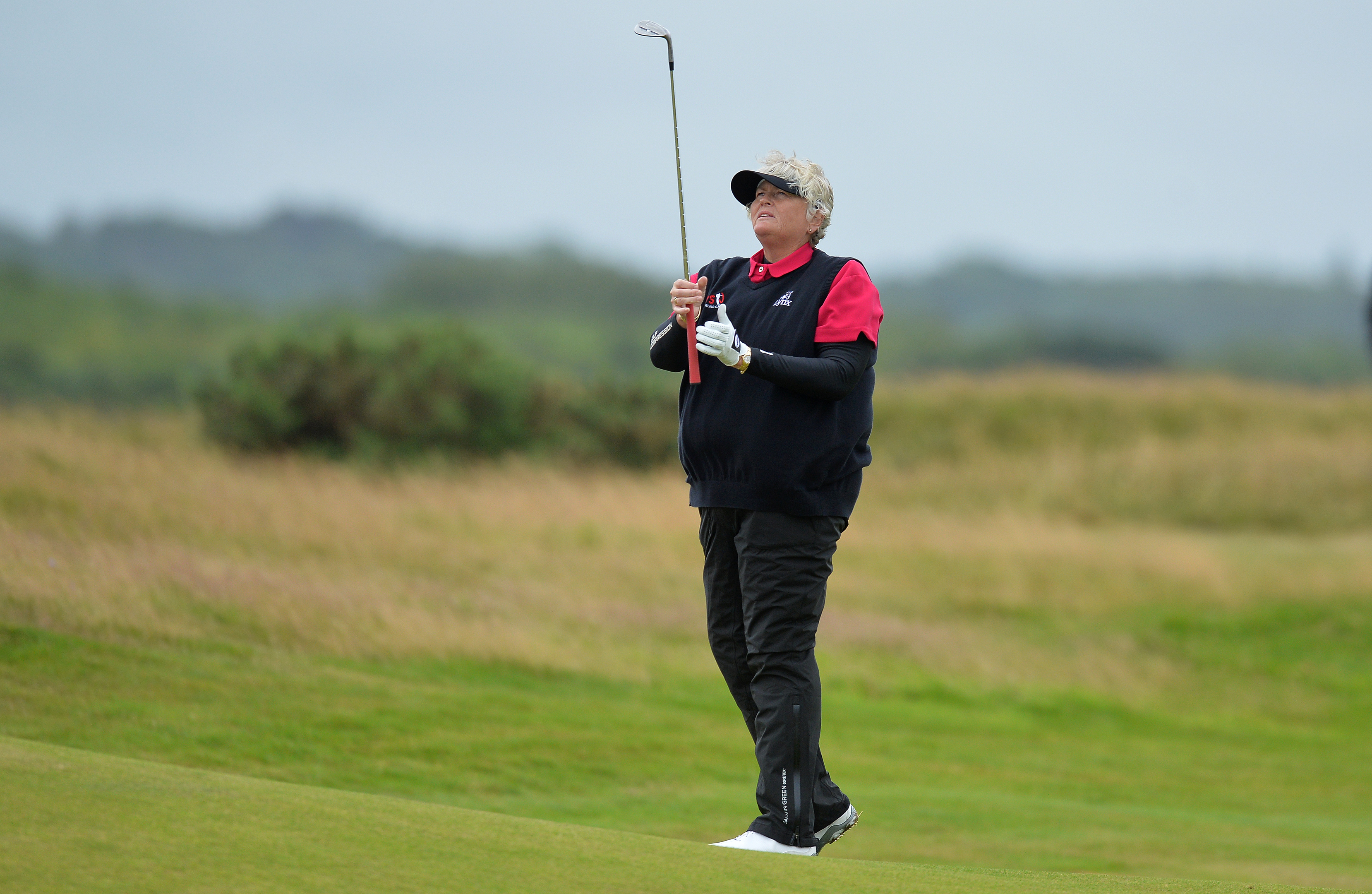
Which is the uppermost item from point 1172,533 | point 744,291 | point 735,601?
point 744,291

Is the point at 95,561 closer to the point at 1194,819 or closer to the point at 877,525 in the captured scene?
the point at 1194,819

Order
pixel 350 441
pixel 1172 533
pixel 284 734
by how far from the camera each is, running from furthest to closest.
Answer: pixel 350 441, pixel 1172 533, pixel 284 734

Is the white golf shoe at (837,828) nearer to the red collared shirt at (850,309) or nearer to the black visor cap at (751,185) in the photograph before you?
the red collared shirt at (850,309)

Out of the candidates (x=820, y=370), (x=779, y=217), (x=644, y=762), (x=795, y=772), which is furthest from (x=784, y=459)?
(x=644, y=762)

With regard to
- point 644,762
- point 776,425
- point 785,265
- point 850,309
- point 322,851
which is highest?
point 785,265

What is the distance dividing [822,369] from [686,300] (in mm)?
504

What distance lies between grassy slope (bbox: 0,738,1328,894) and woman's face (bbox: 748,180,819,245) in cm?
192

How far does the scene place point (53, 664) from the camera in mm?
7281

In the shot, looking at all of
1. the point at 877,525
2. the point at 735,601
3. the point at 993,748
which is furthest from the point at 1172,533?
the point at 735,601

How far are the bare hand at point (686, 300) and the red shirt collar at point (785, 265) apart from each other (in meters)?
0.25

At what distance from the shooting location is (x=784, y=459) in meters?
4.29

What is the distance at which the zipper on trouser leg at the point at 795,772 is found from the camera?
4301mm

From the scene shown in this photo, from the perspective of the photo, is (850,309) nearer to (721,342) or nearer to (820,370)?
(820,370)

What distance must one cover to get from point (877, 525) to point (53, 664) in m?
13.6
